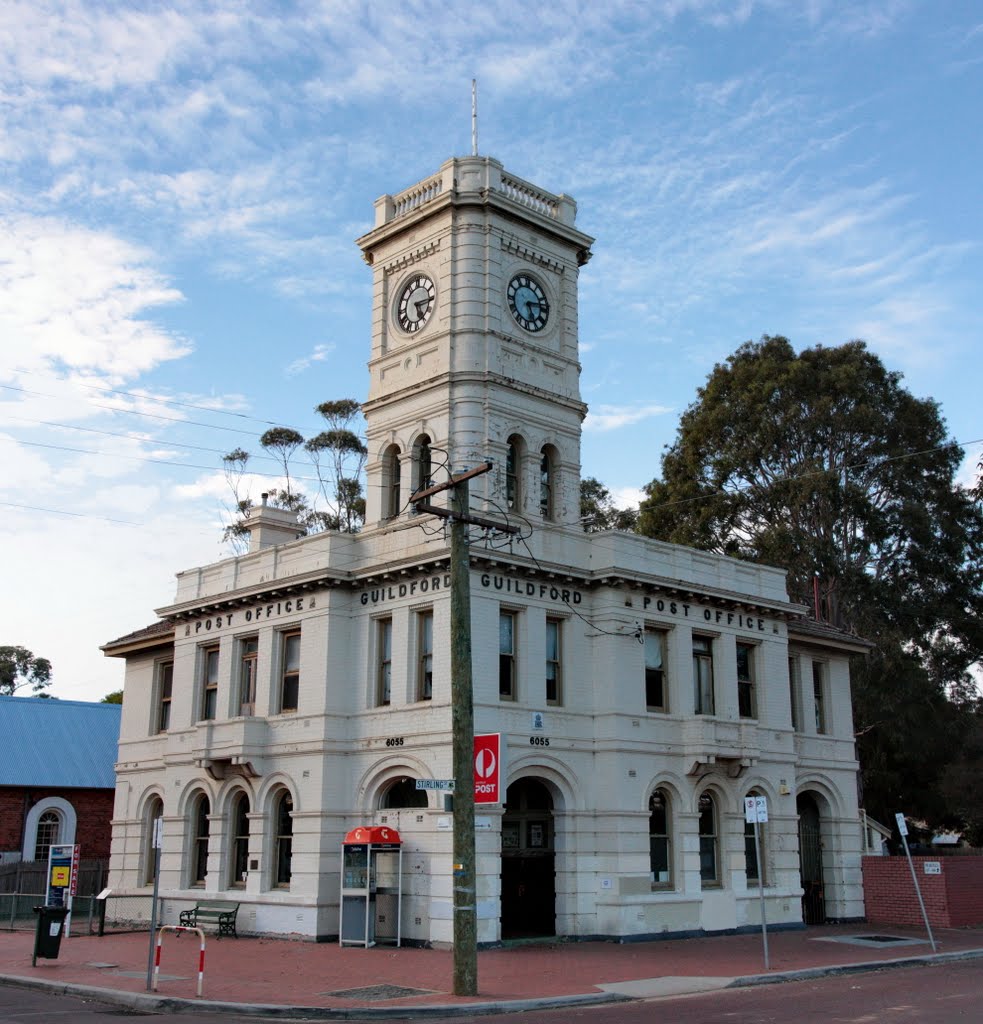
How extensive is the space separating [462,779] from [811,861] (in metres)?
18.0

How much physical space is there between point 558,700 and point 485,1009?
11.6 metres

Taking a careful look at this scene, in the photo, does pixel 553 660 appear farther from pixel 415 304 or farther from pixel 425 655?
pixel 415 304

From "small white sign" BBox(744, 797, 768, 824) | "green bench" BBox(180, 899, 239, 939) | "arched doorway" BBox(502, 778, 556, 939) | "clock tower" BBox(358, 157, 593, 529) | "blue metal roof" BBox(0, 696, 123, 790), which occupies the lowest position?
"green bench" BBox(180, 899, 239, 939)

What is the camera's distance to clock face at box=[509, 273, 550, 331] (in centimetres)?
3097

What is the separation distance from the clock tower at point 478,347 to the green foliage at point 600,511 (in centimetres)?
2286

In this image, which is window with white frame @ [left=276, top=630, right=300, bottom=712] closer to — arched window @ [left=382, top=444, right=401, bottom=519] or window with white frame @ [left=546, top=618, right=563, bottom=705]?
arched window @ [left=382, top=444, right=401, bottom=519]

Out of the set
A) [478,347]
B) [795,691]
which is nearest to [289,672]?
[478,347]

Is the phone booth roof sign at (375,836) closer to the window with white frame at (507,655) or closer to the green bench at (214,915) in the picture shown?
the window with white frame at (507,655)

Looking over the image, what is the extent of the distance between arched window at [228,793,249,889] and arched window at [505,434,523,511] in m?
10.2

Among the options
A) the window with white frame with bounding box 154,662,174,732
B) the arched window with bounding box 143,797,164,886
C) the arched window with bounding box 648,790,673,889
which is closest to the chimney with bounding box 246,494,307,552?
the window with white frame with bounding box 154,662,174,732

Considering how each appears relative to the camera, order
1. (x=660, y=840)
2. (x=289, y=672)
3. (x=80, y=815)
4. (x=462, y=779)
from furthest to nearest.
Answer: (x=80, y=815)
(x=289, y=672)
(x=660, y=840)
(x=462, y=779)

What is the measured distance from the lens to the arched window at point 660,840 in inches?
1101

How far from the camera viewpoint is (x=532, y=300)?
3152 cm

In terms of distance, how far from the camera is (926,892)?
30.8 m
